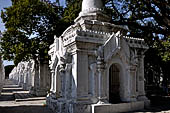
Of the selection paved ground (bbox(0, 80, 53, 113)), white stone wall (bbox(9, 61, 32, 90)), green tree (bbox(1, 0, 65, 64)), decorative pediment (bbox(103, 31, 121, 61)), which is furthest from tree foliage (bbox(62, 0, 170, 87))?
white stone wall (bbox(9, 61, 32, 90))

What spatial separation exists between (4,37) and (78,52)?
11.9 meters

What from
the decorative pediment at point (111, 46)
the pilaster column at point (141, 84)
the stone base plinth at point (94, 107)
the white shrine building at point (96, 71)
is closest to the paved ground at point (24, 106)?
the white shrine building at point (96, 71)

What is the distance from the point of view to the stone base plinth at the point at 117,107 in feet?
28.0

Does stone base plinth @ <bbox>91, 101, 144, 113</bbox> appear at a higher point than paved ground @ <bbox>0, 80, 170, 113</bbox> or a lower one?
higher

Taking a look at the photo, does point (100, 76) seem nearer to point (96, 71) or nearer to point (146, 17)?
point (96, 71)

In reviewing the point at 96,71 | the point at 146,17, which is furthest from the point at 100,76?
the point at 146,17

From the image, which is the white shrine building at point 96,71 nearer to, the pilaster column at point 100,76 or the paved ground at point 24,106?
the pilaster column at point 100,76

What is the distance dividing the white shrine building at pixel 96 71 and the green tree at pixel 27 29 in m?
7.05

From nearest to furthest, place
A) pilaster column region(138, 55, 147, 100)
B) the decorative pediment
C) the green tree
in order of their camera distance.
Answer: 1. the decorative pediment
2. pilaster column region(138, 55, 147, 100)
3. the green tree

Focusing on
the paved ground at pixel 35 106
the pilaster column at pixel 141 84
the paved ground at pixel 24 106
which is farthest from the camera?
the paved ground at pixel 24 106

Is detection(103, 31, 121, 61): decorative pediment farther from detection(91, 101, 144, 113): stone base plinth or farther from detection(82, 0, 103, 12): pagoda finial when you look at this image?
detection(82, 0, 103, 12): pagoda finial

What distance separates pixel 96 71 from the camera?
9164 millimetres

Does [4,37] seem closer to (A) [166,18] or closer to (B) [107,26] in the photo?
(B) [107,26]

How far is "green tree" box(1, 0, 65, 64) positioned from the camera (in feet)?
56.5
